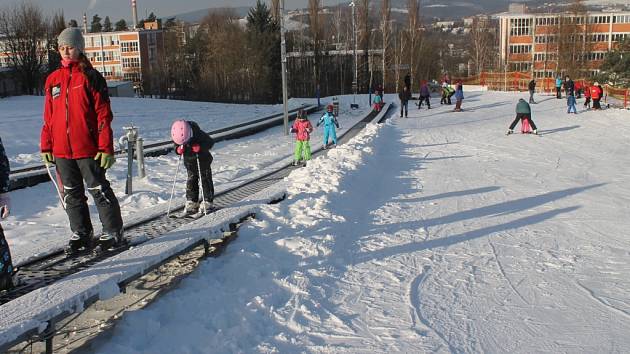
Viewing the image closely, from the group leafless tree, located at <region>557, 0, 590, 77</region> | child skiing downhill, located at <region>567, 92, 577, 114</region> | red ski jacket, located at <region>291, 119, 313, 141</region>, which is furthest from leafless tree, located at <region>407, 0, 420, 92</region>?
red ski jacket, located at <region>291, 119, 313, 141</region>

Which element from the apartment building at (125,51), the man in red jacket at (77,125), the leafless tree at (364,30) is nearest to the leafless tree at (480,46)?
the leafless tree at (364,30)

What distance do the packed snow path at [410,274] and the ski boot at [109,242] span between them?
2.78 feet

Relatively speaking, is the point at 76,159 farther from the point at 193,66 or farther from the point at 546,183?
the point at 193,66

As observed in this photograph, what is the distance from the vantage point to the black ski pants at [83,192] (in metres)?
5.59

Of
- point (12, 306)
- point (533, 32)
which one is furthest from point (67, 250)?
point (533, 32)

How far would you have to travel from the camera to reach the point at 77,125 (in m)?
5.47

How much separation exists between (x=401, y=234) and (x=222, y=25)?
77.6 metres

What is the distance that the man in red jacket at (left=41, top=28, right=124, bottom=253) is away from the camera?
543cm

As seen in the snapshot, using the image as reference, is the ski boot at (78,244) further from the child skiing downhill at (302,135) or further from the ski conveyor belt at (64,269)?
the child skiing downhill at (302,135)

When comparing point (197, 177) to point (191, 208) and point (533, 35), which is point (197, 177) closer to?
point (191, 208)

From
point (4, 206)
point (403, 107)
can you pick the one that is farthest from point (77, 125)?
point (403, 107)

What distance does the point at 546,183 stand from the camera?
13.3m

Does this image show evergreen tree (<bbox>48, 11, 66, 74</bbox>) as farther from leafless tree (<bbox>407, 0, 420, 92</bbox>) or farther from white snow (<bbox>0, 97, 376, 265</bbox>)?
leafless tree (<bbox>407, 0, 420, 92</bbox>)

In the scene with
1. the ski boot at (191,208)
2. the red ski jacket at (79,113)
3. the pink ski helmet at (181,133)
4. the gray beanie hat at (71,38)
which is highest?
the gray beanie hat at (71,38)
